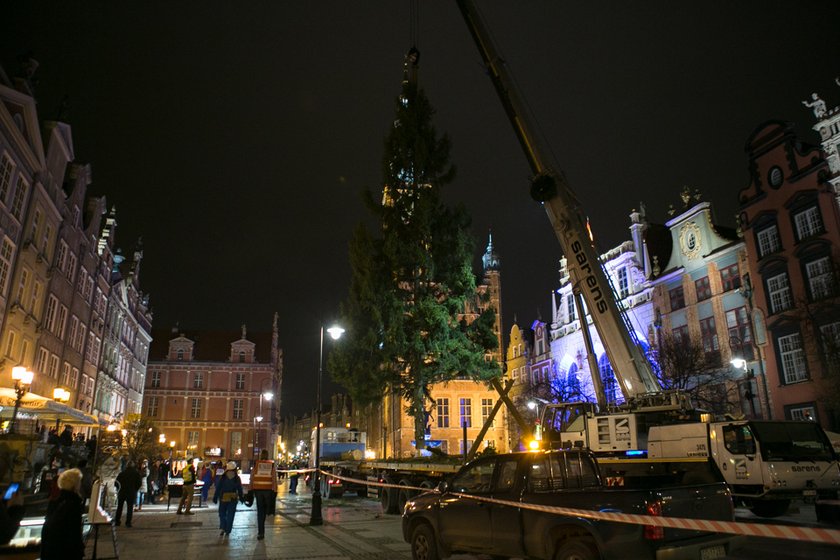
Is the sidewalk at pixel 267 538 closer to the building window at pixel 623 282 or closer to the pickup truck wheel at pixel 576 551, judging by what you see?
the pickup truck wheel at pixel 576 551

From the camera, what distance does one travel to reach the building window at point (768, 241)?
98.8 feet

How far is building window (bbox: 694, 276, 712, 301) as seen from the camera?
115ft

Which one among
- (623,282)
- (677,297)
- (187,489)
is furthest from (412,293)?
(623,282)

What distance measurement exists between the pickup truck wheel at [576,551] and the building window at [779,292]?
27655 millimetres

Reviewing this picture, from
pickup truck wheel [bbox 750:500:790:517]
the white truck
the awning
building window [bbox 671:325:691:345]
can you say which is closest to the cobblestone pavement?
the awning

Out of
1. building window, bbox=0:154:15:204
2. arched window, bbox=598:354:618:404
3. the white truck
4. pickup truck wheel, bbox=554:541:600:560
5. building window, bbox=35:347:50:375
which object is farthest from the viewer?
arched window, bbox=598:354:618:404

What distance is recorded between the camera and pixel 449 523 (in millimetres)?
9172

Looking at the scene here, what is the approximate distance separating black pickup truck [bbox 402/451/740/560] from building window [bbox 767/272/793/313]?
26388mm

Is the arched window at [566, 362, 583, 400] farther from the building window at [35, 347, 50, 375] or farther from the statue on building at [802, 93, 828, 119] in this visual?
the building window at [35, 347, 50, 375]

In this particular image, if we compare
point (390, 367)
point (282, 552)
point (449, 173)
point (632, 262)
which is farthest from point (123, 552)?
point (632, 262)

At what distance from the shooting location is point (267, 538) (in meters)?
13.3

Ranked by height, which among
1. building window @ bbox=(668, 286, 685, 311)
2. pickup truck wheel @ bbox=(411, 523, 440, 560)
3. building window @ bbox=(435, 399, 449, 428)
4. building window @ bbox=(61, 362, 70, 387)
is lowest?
pickup truck wheel @ bbox=(411, 523, 440, 560)

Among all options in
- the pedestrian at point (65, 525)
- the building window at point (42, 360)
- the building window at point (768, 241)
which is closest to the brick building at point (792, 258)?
the building window at point (768, 241)

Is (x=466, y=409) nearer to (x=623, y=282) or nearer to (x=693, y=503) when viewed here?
(x=623, y=282)
